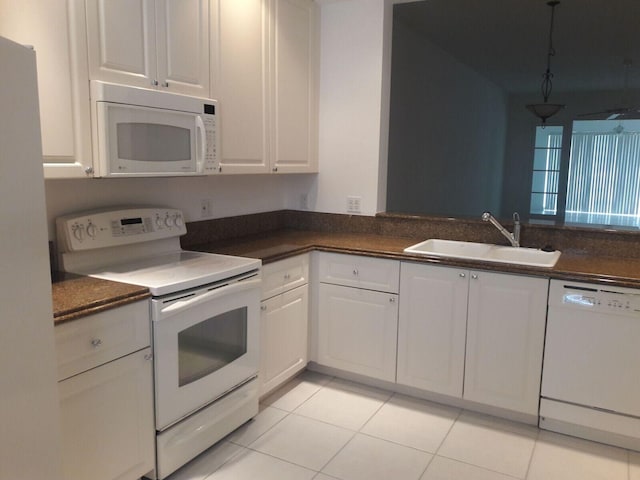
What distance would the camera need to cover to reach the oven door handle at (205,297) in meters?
1.98

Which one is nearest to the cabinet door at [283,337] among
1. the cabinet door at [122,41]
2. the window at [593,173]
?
the cabinet door at [122,41]

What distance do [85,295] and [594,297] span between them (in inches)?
84.3

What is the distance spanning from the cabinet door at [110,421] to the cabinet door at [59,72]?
0.75 metres

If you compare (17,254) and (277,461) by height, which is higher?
(17,254)

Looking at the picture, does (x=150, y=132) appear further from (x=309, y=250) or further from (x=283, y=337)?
(x=283, y=337)

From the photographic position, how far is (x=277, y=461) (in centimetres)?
231

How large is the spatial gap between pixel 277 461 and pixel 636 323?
1.71 m

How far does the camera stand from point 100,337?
177 cm

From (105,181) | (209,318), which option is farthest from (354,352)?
(105,181)

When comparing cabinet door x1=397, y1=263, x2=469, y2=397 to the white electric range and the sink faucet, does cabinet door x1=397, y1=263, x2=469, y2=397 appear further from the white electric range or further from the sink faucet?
the white electric range

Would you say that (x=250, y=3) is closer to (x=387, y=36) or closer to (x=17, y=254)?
(x=387, y=36)

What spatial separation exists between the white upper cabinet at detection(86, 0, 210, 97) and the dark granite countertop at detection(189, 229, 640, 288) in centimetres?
87

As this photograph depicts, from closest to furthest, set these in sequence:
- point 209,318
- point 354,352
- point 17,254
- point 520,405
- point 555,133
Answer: point 17,254 < point 209,318 < point 520,405 < point 354,352 < point 555,133

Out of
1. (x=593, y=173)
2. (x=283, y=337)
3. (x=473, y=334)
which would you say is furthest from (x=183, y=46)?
(x=593, y=173)
